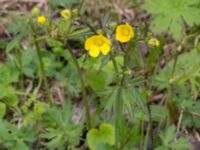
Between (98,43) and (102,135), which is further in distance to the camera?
(102,135)

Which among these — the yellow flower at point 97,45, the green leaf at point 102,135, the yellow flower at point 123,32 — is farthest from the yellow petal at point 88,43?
the green leaf at point 102,135

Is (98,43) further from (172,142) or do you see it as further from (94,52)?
(172,142)

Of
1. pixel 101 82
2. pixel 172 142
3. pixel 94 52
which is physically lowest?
pixel 172 142

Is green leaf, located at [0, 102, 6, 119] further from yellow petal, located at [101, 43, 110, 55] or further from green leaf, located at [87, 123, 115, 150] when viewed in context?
yellow petal, located at [101, 43, 110, 55]

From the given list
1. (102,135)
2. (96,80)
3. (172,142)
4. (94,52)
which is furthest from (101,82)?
(94,52)

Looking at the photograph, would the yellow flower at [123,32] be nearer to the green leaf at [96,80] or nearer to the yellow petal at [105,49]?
the yellow petal at [105,49]

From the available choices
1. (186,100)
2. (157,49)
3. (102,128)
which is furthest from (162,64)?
(102,128)

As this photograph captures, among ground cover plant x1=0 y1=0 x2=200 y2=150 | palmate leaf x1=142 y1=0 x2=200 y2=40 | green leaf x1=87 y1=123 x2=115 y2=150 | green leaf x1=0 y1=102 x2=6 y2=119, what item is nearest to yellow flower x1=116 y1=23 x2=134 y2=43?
ground cover plant x1=0 y1=0 x2=200 y2=150
